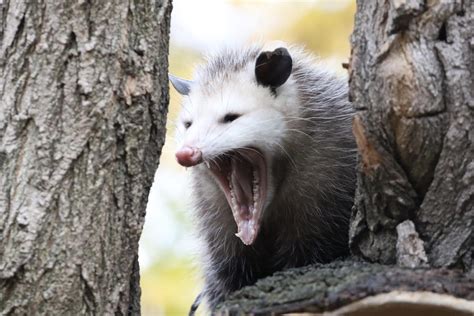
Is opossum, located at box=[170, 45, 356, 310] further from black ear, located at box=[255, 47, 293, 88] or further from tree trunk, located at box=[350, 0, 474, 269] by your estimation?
tree trunk, located at box=[350, 0, 474, 269]

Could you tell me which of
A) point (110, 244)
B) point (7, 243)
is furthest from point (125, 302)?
point (7, 243)

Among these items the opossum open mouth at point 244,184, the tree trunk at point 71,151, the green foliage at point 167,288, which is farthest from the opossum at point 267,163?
the green foliage at point 167,288

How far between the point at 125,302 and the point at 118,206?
0.25m

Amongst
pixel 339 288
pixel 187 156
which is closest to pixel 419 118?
pixel 339 288

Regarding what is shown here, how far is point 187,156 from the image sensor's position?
2.33 metres

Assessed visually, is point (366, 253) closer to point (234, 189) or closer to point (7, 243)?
point (234, 189)

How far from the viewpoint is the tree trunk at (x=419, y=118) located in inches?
74.9

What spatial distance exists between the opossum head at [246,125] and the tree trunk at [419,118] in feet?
1.83

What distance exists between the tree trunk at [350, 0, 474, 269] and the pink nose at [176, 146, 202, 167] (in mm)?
508

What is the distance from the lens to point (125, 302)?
6.90 ft

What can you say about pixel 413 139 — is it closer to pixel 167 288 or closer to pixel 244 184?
pixel 244 184

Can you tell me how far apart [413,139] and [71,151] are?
0.82m

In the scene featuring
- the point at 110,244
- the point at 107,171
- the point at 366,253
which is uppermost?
the point at 107,171

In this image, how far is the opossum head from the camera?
253cm
